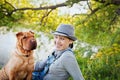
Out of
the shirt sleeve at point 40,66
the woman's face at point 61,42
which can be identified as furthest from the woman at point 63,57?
the shirt sleeve at point 40,66

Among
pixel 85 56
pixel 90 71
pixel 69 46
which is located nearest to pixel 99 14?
pixel 85 56

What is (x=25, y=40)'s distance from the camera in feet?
11.0

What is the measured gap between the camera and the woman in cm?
327

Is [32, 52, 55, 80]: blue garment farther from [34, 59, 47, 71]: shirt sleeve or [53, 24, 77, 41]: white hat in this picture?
[53, 24, 77, 41]: white hat

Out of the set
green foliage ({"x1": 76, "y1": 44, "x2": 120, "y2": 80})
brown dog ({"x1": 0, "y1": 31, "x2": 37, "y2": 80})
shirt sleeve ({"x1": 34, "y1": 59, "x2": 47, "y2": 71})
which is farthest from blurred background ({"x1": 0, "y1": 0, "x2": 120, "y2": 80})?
brown dog ({"x1": 0, "y1": 31, "x2": 37, "y2": 80})

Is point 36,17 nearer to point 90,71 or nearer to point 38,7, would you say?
point 38,7

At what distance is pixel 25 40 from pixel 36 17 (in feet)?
18.6

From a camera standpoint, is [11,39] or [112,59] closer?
[112,59]

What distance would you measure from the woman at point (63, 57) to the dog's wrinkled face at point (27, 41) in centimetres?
23

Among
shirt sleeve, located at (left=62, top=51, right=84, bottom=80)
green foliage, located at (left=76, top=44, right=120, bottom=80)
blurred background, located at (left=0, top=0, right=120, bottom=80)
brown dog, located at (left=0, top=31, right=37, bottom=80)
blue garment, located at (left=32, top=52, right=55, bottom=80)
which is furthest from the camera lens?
blurred background, located at (left=0, top=0, right=120, bottom=80)

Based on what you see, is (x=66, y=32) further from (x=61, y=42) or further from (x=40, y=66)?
(x=40, y=66)

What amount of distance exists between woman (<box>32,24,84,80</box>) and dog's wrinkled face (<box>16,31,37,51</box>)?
0.23 meters

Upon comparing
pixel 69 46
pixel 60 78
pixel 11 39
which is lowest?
pixel 11 39

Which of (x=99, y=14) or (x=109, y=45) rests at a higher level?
(x=99, y=14)
